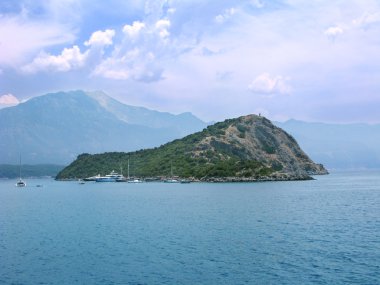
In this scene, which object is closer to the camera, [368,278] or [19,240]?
[368,278]

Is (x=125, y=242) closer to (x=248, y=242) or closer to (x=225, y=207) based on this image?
(x=248, y=242)

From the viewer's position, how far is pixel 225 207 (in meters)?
134

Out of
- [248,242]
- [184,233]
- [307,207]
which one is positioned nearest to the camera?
[248,242]

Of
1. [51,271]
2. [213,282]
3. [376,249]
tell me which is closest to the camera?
[213,282]

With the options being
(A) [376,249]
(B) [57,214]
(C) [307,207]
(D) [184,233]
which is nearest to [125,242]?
(D) [184,233]

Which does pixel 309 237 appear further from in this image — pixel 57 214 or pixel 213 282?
pixel 57 214

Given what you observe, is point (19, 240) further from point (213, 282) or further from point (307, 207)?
point (307, 207)

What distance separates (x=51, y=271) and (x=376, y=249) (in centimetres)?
4774

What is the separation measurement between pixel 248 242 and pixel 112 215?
170 ft

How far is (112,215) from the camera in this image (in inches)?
4759

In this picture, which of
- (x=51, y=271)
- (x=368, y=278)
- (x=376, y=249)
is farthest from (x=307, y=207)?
(x=51, y=271)

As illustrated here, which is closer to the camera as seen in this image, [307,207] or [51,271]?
[51,271]

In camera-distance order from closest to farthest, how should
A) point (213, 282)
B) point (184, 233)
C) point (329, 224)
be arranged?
point (213, 282) → point (184, 233) → point (329, 224)

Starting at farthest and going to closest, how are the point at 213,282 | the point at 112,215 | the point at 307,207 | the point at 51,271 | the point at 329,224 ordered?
1. the point at 307,207
2. the point at 112,215
3. the point at 329,224
4. the point at 51,271
5. the point at 213,282
